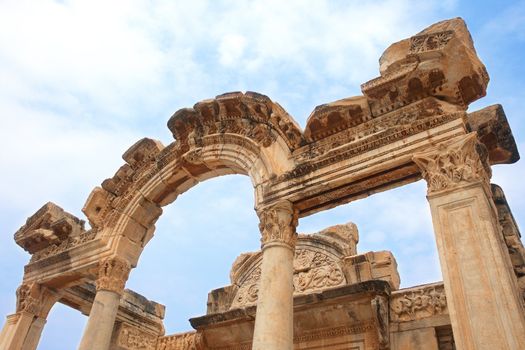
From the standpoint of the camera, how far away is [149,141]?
9805 millimetres

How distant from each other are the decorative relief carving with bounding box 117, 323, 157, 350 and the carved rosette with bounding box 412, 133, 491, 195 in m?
8.86

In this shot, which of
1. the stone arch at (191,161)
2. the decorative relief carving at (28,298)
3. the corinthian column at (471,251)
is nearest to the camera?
the corinthian column at (471,251)

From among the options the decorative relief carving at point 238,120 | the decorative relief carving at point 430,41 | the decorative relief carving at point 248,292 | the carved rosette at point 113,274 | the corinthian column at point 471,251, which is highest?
the decorative relief carving at point 238,120

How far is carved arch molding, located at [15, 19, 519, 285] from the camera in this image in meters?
6.19

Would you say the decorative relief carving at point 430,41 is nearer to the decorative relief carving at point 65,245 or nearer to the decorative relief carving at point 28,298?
the decorative relief carving at point 65,245

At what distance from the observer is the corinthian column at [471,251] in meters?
4.29

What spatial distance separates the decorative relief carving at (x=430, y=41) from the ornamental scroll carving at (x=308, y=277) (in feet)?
16.7

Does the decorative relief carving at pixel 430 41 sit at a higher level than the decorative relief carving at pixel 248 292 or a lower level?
higher

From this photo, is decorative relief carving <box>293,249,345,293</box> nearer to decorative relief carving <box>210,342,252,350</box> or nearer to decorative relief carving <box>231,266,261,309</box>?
decorative relief carving <box>231,266,261,309</box>

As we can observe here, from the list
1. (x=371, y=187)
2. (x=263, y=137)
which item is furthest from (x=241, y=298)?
Answer: (x=371, y=187)

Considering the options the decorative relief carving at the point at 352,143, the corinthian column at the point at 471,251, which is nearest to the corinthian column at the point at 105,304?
the decorative relief carving at the point at 352,143

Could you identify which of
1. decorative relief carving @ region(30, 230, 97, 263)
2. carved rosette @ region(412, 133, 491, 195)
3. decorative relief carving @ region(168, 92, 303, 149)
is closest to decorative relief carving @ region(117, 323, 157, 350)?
decorative relief carving @ region(30, 230, 97, 263)

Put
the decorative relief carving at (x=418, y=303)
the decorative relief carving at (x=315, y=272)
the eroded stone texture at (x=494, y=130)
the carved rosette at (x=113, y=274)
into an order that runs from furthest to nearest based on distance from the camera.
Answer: the decorative relief carving at (x=315, y=272), the carved rosette at (x=113, y=274), the decorative relief carving at (x=418, y=303), the eroded stone texture at (x=494, y=130)

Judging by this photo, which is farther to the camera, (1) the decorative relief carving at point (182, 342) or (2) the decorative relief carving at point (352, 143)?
(1) the decorative relief carving at point (182, 342)
